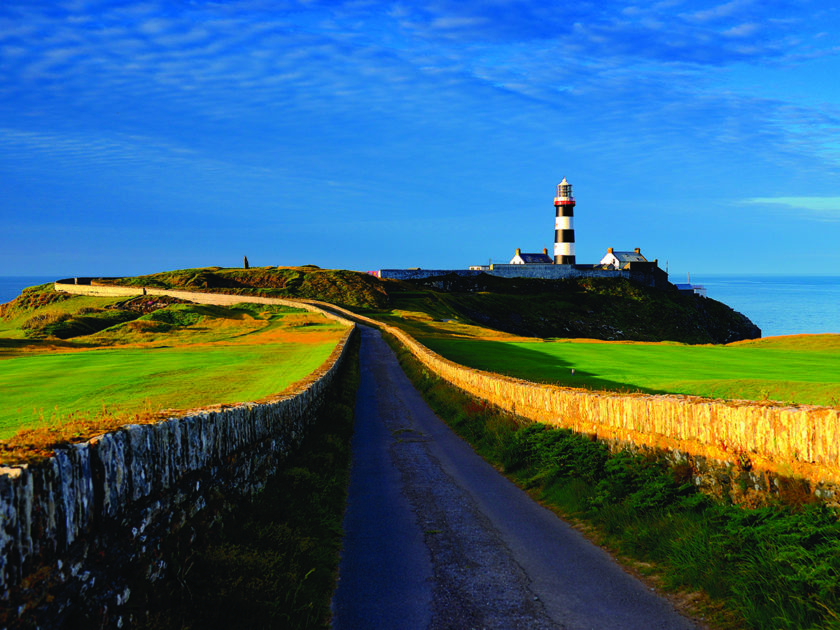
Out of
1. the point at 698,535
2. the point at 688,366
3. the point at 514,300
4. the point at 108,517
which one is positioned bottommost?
the point at 698,535

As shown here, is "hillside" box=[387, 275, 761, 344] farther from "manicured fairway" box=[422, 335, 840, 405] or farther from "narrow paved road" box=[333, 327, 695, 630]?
"narrow paved road" box=[333, 327, 695, 630]

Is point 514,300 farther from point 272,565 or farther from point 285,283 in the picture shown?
point 272,565

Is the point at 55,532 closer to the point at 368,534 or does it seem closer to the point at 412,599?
the point at 412,599

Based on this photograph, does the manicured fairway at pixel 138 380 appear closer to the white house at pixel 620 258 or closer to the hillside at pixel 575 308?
the hillside at pixel 575 308

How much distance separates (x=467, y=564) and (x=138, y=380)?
21802mm

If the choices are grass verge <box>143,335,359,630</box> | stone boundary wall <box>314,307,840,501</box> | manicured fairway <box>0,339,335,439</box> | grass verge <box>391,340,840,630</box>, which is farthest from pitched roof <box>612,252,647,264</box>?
grass verge <box>143,335,359,630</box>

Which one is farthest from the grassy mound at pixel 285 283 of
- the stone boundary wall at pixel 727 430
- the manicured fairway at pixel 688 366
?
the stone boundary wall at pixel 727 430

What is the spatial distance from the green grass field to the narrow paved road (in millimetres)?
3826

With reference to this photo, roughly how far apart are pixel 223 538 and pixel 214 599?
1621mm

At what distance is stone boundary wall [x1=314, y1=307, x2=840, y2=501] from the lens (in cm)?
700

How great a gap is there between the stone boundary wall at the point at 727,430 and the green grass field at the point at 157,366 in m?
7.53

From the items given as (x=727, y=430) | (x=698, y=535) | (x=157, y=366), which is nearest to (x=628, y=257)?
(x=157, y=366)

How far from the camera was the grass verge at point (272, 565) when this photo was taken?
19.7ft

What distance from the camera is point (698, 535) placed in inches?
298
